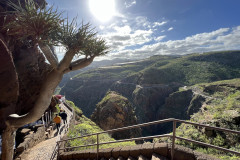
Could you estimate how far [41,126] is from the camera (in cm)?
1184

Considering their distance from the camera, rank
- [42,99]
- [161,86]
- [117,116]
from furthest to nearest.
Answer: [161,86] < [117,116] < [42,99]

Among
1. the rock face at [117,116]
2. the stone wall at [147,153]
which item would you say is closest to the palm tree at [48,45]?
the stone wall at [147,153]

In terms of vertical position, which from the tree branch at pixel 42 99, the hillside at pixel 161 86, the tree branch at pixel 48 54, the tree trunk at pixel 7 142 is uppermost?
the tree branch at pixel 48 54

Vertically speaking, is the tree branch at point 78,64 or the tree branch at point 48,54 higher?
the tree branch at point 48,54

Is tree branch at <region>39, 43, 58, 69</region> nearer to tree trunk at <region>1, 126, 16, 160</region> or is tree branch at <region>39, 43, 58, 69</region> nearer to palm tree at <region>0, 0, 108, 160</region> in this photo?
palm tree at <region>0, 0, 108, 160</region>

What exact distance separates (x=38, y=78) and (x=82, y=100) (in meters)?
88.9

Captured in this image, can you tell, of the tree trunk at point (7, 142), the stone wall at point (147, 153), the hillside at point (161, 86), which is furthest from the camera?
the hillside at point (161, 86)

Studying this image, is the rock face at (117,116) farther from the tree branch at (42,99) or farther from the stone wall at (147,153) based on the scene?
the tree branch at (42,99)

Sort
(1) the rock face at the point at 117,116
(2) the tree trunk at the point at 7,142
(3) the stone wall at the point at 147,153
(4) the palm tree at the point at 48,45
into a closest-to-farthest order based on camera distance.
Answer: (3) the stone wall at the point at 147,153
(4) the palm tree at the point at 48,45
(2) the tree trunk at the point at 7,142
(1) the rock face at the point at 117,116

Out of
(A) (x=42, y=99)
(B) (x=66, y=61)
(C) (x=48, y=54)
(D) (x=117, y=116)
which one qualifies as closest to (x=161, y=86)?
(D) (x=117, y=116)

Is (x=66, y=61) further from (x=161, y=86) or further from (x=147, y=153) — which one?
(x=161, y=86)

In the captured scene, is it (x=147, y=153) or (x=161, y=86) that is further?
(x=161, y=86)

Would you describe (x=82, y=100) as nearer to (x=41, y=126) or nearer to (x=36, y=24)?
(x=41, y=126)

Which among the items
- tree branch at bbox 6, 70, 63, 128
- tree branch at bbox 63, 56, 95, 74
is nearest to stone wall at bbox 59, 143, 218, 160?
tree branch at bbox 6, 70, 63, 128
